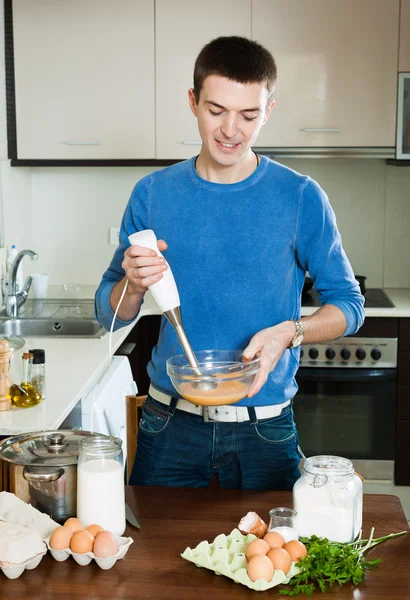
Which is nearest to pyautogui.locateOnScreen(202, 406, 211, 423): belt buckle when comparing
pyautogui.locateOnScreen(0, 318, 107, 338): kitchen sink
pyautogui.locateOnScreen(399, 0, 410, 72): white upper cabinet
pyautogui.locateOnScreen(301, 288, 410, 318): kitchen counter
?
pyautogui.locateOnScreen(0, 318, 107, 338): kitchen sink

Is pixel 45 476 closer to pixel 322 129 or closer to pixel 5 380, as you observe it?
pixel 5 380

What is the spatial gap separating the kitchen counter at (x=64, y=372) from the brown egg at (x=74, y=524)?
62 cm

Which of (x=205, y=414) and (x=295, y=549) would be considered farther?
(x=205, y=414)

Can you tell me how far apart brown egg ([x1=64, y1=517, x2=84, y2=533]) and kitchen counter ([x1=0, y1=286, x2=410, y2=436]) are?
2.05 feet

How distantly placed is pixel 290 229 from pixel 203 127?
287 mm

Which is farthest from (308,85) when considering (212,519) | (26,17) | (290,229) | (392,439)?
(212,519)

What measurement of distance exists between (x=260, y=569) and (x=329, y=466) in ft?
0.78

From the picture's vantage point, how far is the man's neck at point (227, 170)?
1813 millimetres

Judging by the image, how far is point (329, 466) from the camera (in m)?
1.38

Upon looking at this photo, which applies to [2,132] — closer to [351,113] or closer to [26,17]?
[26,17]

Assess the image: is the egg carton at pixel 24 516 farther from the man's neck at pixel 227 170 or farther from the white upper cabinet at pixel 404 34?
the white upper cabinet at pixel 404 34

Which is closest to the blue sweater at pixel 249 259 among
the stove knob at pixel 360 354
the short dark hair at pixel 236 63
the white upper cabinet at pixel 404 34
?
the short dark hair at pixel 236 63

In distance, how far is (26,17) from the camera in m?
3.59

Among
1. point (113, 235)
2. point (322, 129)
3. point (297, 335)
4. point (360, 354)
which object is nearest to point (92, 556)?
point (297, 335)
